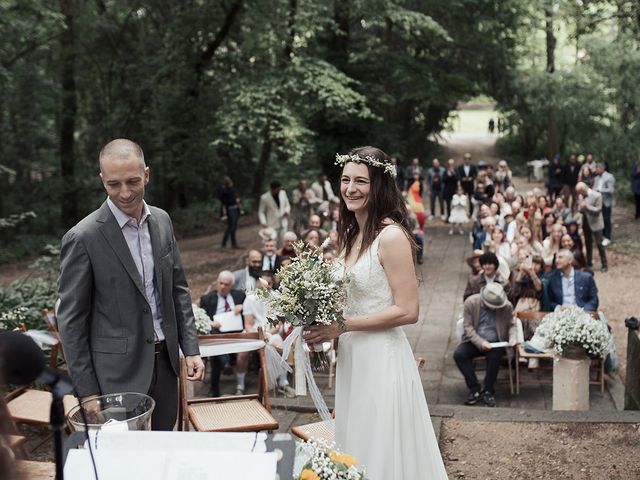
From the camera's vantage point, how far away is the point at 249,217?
25.0 m

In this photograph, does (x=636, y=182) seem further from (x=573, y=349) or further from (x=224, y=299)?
(x=224, y=299)

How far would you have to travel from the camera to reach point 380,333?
379 cm

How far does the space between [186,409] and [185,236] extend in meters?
17.7

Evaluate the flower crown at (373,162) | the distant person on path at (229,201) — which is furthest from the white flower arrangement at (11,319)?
the distant person on path at (229,201)

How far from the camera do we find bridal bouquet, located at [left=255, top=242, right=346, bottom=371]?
3.59 meters

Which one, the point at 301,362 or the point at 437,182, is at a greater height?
the point at 437,182

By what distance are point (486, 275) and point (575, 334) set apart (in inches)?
73.2

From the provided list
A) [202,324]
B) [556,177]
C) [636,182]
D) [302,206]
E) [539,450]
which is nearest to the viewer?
[539,450]

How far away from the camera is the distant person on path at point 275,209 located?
16.0m

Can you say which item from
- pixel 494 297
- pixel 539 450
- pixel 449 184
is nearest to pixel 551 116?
pixel 449 184

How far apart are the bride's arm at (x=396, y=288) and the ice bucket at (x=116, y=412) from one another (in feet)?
3.39

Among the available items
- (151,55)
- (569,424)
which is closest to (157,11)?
(151,55)

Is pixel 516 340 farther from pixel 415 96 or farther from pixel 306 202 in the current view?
A: pixel 415 96

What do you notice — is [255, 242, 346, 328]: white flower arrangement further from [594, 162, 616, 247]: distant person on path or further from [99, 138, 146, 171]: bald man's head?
[594, 162, 616, 247]: distant person on path
